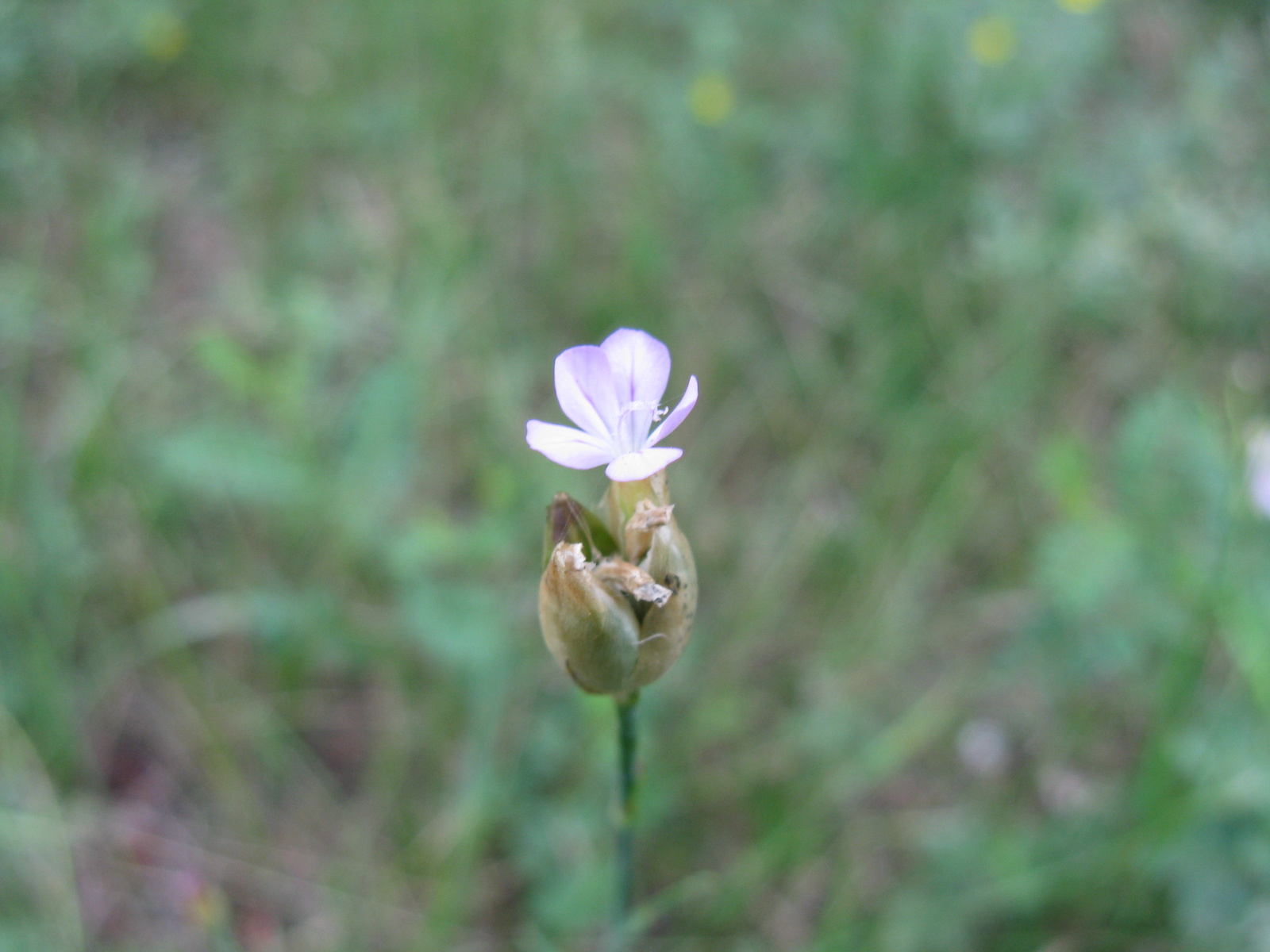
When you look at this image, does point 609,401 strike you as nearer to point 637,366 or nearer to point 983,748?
point 637,366

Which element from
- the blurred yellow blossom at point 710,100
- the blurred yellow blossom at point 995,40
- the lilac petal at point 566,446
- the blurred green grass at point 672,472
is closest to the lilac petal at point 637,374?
the lilac petal at point 566,446

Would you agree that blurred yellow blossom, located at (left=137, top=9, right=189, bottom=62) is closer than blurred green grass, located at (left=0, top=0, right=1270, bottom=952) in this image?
No

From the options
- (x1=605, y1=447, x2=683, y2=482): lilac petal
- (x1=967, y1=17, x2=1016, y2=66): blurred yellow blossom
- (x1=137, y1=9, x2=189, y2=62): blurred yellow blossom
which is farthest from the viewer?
(x1=137, y1=9, x2=189, y2=62): blurred yellow blossom

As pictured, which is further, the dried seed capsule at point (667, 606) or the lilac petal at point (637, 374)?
the lilac petal at point (637, 374)

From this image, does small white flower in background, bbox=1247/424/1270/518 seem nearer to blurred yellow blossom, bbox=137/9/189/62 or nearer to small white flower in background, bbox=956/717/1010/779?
small white flower in background, bbox=956/717/1010/779

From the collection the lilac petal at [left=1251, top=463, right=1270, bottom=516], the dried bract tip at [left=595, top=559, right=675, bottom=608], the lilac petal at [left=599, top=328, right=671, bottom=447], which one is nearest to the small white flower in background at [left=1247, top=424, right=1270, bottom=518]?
the lilac petal at [left=1251, top=463, right=1270, bottom=516]

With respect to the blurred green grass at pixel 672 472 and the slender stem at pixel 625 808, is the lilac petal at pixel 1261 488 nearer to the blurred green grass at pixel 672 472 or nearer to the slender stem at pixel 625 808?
the blurred green grass at pixel 672 472
